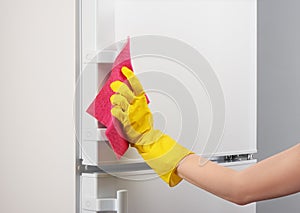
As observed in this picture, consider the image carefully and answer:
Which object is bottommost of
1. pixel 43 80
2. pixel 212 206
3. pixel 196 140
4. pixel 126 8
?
pixel 212 206

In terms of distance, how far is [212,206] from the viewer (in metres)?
1.47

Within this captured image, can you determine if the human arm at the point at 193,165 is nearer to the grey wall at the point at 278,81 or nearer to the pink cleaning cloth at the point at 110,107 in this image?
the pink cleaning cloth at the point at 110,107

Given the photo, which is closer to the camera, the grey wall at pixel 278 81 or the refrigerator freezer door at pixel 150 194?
the refrigerator freezer door at pixel 150 194

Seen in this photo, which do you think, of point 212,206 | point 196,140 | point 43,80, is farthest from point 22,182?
point 212,206

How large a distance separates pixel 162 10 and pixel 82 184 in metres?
0.41

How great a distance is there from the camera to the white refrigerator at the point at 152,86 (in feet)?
3.88

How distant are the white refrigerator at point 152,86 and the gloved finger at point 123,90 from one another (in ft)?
0.28

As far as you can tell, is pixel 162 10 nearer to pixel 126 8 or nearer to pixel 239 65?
pixel 126 8

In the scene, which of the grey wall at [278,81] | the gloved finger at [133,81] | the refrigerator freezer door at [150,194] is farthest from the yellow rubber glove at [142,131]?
the grey wall at [278,81]

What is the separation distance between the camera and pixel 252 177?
1.09 meters

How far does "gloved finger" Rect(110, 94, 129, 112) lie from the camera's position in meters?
1.08

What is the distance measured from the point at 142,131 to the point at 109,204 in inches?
7.1

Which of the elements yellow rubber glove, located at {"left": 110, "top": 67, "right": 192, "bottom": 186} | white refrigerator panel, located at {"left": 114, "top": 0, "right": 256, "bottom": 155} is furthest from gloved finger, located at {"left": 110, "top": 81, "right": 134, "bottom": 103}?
white refrigerator panel, located at {"left": 114, "top": 0, "right": 256, "bottom": 155}

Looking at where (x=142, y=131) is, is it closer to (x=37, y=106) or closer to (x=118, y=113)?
(x=118, y=113)
